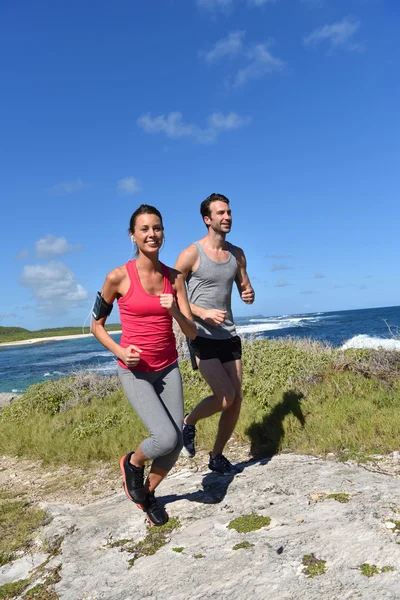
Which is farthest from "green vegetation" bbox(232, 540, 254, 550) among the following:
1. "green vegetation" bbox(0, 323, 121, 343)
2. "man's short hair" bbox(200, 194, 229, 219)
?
"green vegetation" bbox(0, 323, 121, 343)

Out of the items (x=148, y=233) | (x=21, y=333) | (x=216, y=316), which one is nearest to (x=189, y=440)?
(x=216, y=316)

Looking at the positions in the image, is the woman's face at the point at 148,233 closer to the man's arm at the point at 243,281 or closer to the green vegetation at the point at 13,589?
the man's arm at the point at 243,281

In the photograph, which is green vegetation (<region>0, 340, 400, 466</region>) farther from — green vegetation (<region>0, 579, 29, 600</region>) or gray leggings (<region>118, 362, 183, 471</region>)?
green vegetation (<region>0, 579, 29, 600</region>)

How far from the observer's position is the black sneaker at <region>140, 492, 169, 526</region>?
3.65 meters

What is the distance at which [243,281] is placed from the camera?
4961 millimetres

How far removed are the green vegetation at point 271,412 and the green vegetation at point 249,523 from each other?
179cm

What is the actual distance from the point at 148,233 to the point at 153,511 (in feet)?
7.30

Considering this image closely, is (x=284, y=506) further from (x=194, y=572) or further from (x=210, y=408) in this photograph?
(x=210, y=408)

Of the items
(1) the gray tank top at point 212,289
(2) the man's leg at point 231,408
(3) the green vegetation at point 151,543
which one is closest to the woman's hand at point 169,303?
(1) the gray tank top at point 212,289

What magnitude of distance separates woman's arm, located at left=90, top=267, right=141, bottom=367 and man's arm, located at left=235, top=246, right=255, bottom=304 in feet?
4.95

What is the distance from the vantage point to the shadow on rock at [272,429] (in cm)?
571

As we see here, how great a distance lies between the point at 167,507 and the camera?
4.04 m

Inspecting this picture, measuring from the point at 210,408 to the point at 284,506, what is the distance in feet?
4.44

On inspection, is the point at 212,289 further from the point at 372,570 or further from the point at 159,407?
the point at 372,570
